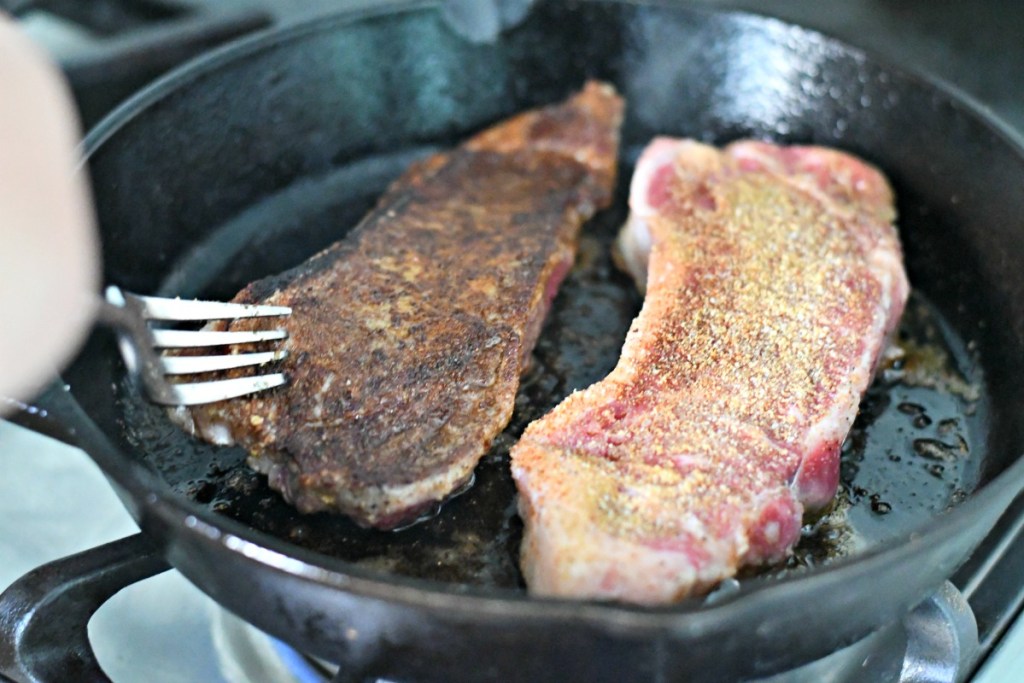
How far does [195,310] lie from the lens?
1352 millimetres

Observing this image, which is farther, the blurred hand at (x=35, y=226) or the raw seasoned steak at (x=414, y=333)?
the raw seasoned steak at (x=414, y=333)

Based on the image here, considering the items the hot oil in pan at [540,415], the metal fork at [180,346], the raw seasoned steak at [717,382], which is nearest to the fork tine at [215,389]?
the metal fork at [180,346]

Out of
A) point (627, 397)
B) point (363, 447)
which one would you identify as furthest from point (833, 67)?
point (363, 447)

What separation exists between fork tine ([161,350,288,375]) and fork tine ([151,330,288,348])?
2cm

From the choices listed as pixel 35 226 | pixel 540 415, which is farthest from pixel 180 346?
pixel 540 415

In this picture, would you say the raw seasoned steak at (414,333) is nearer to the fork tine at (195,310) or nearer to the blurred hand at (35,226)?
the fork tine at (195,310)

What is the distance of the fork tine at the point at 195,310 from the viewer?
1291mm

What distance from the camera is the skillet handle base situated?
1162 millimetres

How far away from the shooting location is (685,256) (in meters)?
1.61

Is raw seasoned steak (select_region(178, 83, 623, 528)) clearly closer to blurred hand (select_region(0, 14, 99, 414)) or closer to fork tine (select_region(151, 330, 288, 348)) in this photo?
fork tine (select_region(151, 330, 288, 348))

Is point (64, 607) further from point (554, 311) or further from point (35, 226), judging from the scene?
point (554, 311)

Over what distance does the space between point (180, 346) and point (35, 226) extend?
1.04ft

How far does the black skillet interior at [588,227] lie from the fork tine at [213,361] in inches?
6.0

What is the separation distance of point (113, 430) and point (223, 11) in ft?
4.67
